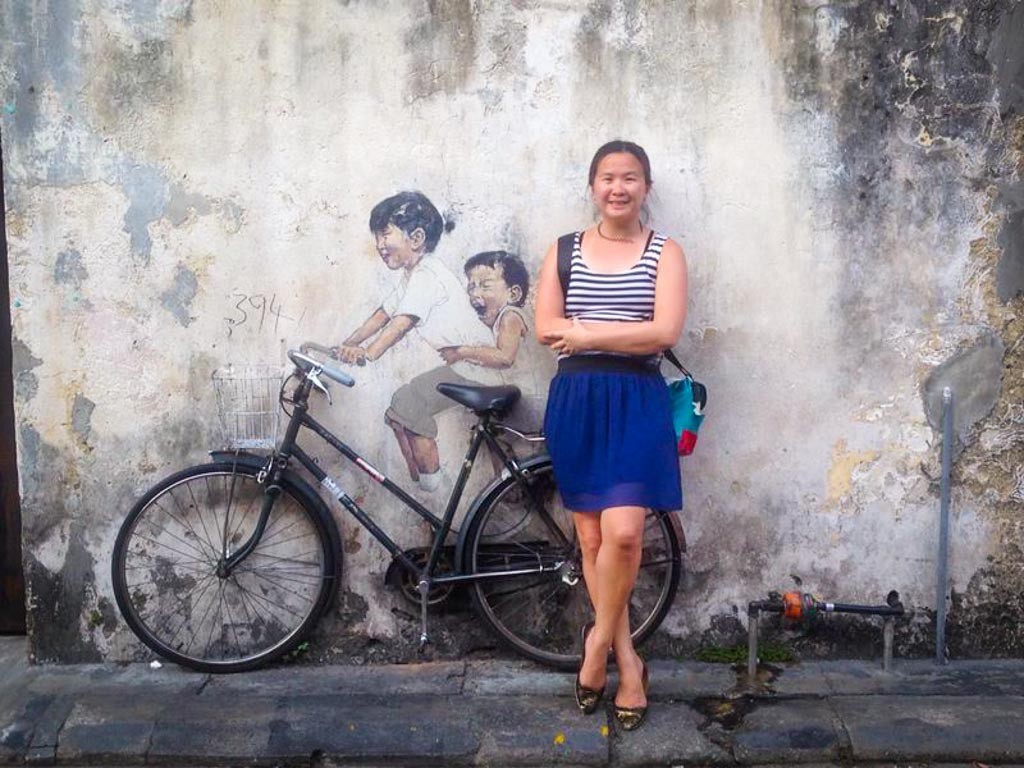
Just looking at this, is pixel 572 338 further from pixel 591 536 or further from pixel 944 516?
pixel 944 516

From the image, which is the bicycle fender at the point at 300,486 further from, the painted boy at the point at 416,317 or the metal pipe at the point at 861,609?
the metal pipe at the point at 861,609

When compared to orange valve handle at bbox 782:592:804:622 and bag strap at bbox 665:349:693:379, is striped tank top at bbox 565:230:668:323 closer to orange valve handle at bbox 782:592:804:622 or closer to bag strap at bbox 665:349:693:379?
bag strap at bbox 665:349:693:379

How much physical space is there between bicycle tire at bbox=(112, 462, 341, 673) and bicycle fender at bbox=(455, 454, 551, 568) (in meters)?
0.58

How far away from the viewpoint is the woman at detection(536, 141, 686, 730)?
4.39m

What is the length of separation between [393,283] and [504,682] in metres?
1.88

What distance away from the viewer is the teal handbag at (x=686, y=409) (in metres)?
4.66

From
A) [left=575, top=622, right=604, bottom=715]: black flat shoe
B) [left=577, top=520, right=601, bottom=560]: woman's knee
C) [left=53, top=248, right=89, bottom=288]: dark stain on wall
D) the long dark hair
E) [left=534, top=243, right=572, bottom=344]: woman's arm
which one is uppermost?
the long dark hair

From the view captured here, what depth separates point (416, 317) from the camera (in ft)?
16.4

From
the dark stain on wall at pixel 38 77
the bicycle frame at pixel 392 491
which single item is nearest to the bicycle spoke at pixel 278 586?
the bicycle frame at pixel 392 491

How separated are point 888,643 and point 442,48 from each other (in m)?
3.36

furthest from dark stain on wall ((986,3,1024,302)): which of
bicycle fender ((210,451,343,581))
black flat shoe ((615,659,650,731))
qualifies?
bicycle fender ((210,451,343,581))

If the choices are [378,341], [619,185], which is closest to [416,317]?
[378,341]

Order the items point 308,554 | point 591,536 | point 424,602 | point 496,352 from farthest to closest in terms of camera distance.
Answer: point 308,554 < point 496,352 < point 424,602 < point 591,536

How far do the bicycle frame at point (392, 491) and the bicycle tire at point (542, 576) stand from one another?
5 centimetres
